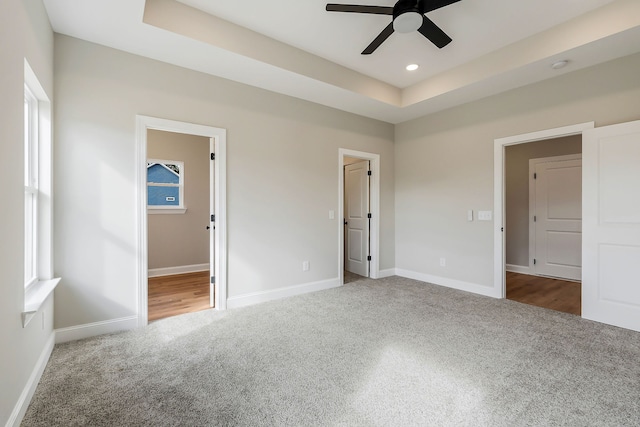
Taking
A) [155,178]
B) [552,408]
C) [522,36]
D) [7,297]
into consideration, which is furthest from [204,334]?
[522,36]

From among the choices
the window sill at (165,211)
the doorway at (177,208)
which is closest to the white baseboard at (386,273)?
the doorway at (177,208)

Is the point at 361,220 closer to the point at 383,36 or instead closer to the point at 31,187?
the point at 383,36

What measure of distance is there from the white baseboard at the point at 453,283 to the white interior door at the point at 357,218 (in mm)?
718

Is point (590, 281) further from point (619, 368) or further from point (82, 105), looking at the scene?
point (82, 105)

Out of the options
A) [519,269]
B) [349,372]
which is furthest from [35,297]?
[519,269]

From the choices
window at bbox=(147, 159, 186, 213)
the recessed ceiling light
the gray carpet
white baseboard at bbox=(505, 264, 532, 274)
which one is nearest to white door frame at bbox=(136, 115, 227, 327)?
the gray carpet

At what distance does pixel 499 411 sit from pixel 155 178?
5.64 m

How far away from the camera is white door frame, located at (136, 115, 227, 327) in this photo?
114 inches

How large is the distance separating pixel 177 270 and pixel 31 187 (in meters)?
3.37

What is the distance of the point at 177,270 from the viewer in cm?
532

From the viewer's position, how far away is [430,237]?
15.5 ft

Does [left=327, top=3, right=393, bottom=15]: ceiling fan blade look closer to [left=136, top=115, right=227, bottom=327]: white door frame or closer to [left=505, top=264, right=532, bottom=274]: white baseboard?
[left=136, top=115, right=227, bottom=327]: white door frame

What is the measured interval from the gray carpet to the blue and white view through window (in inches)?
113

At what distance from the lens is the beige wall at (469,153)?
3098 millimetres
